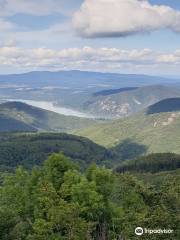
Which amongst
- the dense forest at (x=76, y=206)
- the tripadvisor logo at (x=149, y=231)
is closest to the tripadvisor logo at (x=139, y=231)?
the tripadvisor logo at (x=149, y=231)

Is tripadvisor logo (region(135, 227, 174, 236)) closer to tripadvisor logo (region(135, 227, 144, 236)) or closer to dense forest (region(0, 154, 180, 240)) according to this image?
tripadvisor logo (region(135, 227, 144, 236))

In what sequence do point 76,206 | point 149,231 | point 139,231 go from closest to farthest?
point 149,231 < point 139,231 < point 76,206

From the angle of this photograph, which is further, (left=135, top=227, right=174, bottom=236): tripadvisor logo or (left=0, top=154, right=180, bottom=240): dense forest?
(left=0, top=154, right=180, bottom=240): dense forest

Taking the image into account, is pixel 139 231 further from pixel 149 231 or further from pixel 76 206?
pixel 76 206

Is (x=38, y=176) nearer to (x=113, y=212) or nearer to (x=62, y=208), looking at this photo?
(x=113, y=212)

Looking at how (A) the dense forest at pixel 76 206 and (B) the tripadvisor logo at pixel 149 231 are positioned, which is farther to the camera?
(A) the dense forest at pixel 76 206

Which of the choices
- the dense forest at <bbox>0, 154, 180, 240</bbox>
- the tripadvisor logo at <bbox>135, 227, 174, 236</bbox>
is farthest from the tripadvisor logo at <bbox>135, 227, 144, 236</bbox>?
the dense forest at <bbox>0, 154, 180, 240</bbox>

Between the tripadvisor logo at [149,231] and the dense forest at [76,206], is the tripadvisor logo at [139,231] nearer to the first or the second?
the tripadvisor logo at [149,231]

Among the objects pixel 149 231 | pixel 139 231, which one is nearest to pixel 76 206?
pixel 139 231

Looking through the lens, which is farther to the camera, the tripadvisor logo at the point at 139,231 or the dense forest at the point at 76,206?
the dense forest at the point at 76,206
